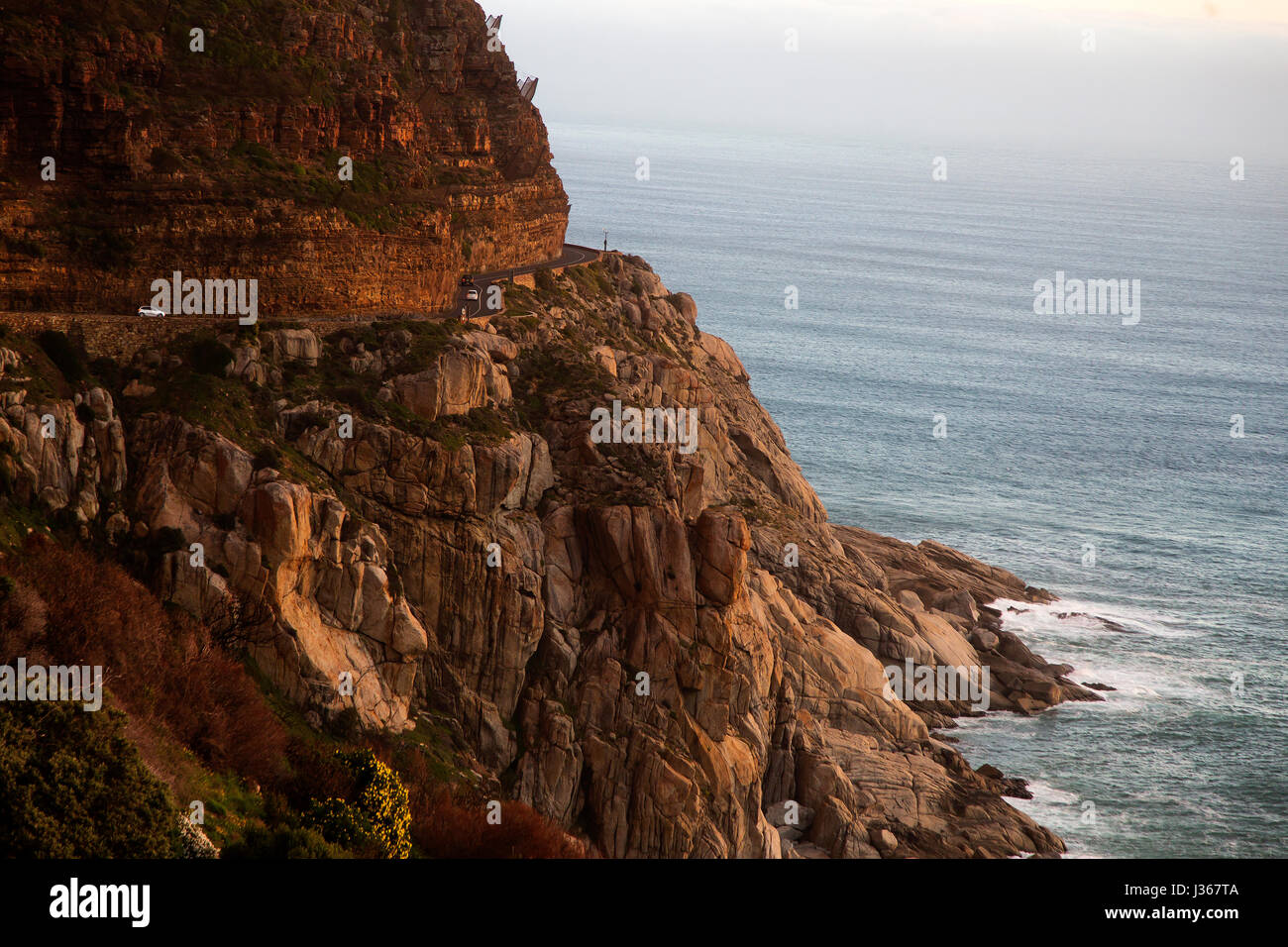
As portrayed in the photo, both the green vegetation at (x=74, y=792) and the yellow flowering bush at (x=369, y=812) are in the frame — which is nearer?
the green vegetation at (x=74, y=792)

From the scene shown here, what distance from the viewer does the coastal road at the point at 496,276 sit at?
6244cm

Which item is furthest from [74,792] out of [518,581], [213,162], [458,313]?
[458,313]

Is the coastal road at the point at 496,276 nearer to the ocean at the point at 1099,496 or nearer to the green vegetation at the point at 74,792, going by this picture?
the ocean at the point at 1099,496

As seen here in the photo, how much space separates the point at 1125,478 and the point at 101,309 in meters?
95.3

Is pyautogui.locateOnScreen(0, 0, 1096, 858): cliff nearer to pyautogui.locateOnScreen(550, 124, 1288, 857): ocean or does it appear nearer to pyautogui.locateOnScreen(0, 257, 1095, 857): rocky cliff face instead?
pyautogui.locateOnScreen(0, 257, 1095, 857): rocky cliff face

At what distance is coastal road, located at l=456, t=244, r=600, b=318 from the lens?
62.4m

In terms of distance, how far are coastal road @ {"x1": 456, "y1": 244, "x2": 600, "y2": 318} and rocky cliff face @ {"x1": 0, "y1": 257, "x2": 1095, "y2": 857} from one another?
73.0 inches

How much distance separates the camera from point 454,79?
2936 inches

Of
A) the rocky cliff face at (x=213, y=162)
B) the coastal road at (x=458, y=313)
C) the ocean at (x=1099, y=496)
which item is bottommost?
the ocean at (x=1099, y=496)

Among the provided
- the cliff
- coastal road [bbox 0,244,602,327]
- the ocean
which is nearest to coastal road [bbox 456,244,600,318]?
coastal road [bbox 0,244,602,327]

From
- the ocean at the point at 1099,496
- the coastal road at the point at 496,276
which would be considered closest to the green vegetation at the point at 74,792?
the coastal road at the point at 496,276

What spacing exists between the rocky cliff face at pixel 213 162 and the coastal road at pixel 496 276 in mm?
1243

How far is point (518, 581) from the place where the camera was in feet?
167

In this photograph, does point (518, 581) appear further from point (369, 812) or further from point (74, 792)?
point (74, 792)
